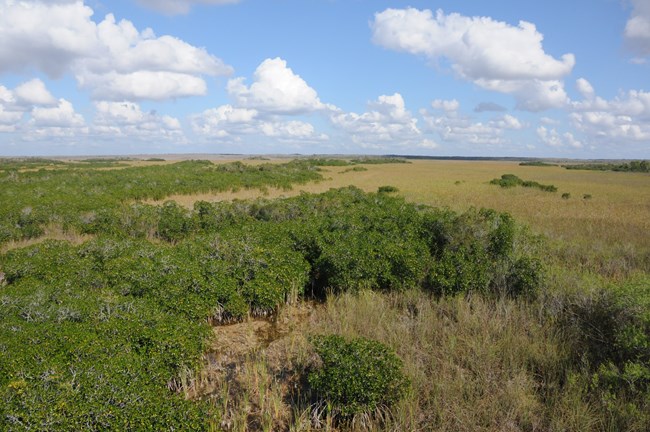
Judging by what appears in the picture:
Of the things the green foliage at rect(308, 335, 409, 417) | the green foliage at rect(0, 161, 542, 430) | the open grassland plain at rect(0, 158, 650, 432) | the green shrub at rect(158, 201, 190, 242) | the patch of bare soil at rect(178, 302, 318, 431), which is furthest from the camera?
the green shrub at rect(158, 201, 190, 242)

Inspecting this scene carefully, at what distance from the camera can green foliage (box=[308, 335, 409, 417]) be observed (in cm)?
514

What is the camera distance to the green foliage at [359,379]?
16.9 feet

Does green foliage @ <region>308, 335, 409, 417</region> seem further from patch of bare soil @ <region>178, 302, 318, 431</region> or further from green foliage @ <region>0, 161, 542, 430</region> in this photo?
patch of bare soil @ <region>178, 302, 318, 431</region>

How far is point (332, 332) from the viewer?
747 centimetres

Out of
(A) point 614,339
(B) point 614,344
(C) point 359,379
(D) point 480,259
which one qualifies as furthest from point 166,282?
(A) point 614,339

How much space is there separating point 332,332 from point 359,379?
7.73 feet

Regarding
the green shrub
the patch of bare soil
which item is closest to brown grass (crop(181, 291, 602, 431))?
the patch of bare soil

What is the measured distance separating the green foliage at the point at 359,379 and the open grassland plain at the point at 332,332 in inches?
0.9

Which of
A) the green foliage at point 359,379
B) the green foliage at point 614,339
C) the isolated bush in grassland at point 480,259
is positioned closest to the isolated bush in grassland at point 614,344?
the green foliage at point 614,339

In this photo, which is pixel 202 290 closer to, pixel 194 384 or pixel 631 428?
pixel 194 384

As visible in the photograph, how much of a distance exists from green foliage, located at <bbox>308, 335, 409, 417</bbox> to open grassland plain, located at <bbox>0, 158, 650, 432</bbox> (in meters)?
0.02

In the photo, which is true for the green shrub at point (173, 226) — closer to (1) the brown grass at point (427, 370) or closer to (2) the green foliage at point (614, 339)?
(1) the brown grass at point (427, 370)

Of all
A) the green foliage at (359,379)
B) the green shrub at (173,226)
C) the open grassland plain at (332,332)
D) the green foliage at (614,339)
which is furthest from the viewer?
the green shrub at (173,226)

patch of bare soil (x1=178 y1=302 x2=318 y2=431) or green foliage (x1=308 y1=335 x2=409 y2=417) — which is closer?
green foliage (x1=308 y1=335 x2=409 y2=417)
